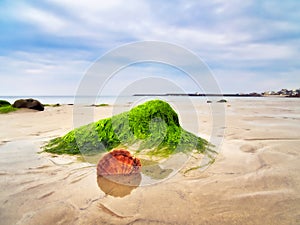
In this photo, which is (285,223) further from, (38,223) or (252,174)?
(38,223)

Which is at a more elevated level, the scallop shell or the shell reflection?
the scallop shell

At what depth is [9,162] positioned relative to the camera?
350 cm

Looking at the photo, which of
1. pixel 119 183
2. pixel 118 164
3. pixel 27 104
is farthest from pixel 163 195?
pixel 27 104

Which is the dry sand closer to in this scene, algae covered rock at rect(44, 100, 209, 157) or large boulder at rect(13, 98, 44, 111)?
algae covered rock at rect(44, 100, 209, 157)

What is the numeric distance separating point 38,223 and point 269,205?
2121mm

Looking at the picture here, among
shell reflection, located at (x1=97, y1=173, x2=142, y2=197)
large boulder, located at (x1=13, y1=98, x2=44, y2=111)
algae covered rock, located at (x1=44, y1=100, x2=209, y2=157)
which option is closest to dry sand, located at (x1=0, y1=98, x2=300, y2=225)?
shell reflection, located at (x1=97, y1=173, x2=142, y2=197)

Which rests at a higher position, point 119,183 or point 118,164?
point 118,164

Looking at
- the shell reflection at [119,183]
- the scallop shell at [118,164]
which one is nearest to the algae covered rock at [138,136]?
the scallop shell at [118,164]

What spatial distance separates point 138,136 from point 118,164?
1650 millimetres

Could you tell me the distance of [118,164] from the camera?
9.66ft

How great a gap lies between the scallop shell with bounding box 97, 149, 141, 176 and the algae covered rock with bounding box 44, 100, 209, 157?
1.02 metres

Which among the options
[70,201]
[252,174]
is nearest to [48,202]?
[70,201]

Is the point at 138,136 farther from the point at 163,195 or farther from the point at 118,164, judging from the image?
the point at 163,195

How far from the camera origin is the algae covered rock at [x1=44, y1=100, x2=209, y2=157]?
4.28m
